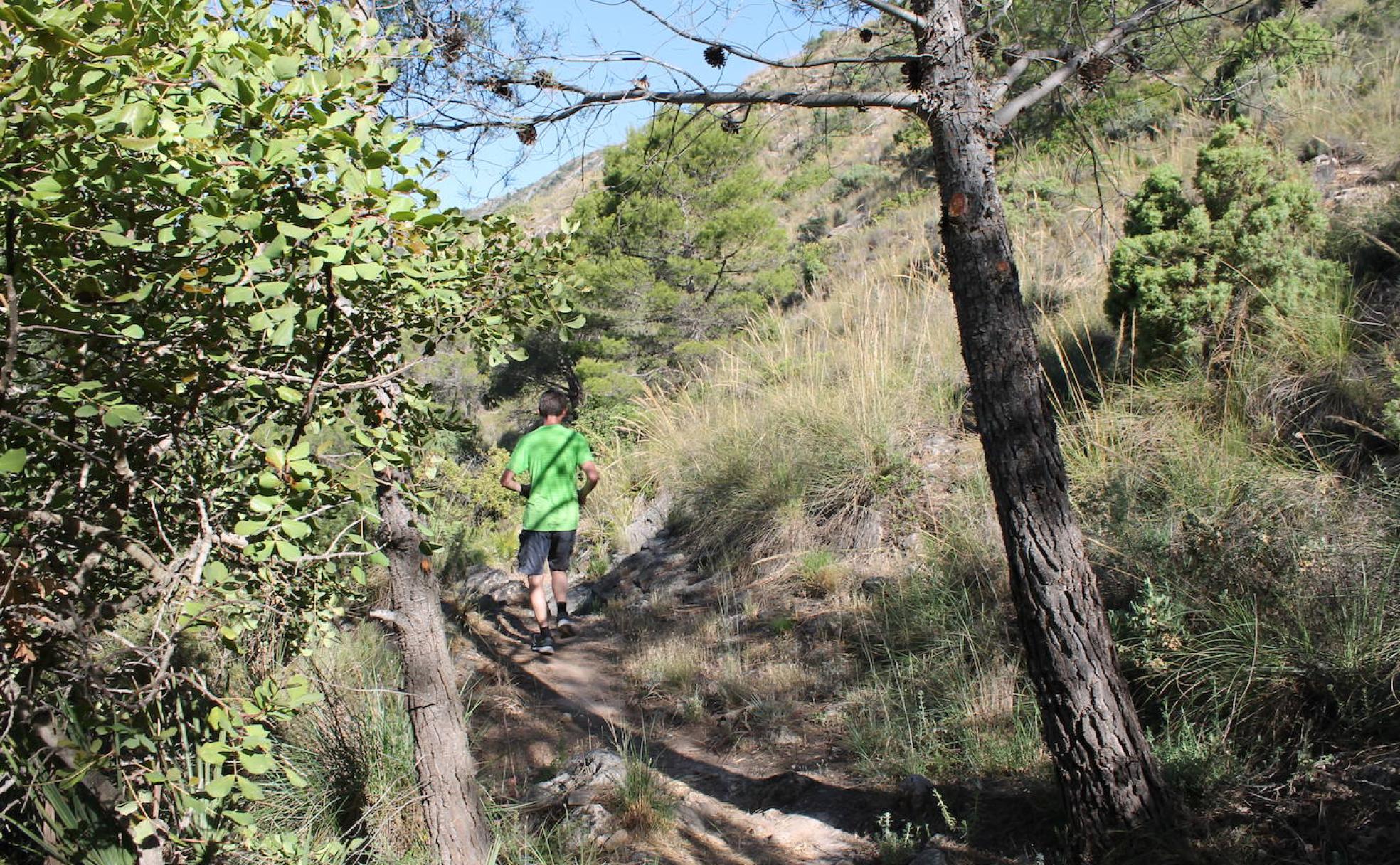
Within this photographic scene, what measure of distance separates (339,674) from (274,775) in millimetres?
988

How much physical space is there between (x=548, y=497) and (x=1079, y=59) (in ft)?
17.0

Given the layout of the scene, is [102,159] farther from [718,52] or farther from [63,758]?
[718,52]

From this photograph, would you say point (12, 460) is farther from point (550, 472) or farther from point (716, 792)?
point (550, 472)

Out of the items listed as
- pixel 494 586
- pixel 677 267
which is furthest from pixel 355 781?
pixel 677 267

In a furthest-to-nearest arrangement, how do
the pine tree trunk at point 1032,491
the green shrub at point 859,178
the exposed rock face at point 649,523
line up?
the green shrub at point 859,178 → the exposed rock face at point 649,523 → the pine tree trunk at point 1032,491

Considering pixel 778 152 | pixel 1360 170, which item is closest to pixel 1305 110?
pixel 1360 170

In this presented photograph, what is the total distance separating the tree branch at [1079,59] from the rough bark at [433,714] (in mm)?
2690

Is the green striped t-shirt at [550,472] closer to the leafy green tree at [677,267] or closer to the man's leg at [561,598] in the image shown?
the man's leg at [561,598]

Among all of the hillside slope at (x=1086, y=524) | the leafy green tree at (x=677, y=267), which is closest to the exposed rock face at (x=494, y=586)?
the hillside slope at (x=1086, y=524)

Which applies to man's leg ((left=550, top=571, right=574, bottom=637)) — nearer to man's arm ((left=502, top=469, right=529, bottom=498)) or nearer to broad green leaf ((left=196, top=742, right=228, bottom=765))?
man's arm ((left=502, top=469, right=529, bottom=498))

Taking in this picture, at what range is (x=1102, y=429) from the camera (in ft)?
19.7

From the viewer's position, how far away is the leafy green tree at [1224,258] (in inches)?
237

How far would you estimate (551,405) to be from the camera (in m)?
7.55

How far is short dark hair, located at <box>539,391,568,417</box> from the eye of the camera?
7.56m
